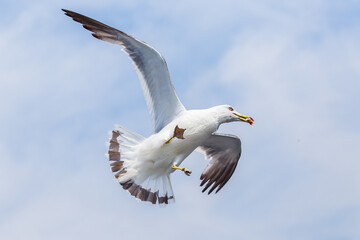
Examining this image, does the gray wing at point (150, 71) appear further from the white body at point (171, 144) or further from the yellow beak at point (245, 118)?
the yellow beak at point (245, 118)

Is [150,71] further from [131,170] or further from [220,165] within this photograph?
[220,165]

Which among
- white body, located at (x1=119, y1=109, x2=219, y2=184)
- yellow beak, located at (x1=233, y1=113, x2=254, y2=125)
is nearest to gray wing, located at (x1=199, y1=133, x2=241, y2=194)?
yellow beak, located at (x1=233, y1=113, x2=254, y2=125)

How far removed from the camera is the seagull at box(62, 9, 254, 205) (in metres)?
14.2

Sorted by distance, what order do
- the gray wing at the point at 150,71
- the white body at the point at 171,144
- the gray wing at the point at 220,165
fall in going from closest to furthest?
the gray wing at the point at 150,71
the white body at the point at 171,144
the gray wing at the point at 220,165

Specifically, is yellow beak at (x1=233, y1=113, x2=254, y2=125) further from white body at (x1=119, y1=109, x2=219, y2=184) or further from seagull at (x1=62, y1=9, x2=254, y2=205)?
white body at (x1=119, y1=109, x2=219, y2=184)

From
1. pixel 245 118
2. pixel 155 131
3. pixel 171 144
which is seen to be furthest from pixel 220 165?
pixel 171 144

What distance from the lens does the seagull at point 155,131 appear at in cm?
1420

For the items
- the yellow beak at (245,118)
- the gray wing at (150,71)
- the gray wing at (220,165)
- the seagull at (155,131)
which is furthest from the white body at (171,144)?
the gray wing at (220,165)

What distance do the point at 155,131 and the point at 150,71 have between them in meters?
1.24

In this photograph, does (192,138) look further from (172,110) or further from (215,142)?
(215,142)

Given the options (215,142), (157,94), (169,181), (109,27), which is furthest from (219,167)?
(109,27)

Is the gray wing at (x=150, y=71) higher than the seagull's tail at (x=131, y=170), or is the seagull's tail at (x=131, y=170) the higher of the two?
the gray wing at (x=150, y=71)

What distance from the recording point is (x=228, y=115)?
15.0 m

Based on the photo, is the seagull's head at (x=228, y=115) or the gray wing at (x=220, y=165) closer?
the seagull's head at (x=228, y=115)
